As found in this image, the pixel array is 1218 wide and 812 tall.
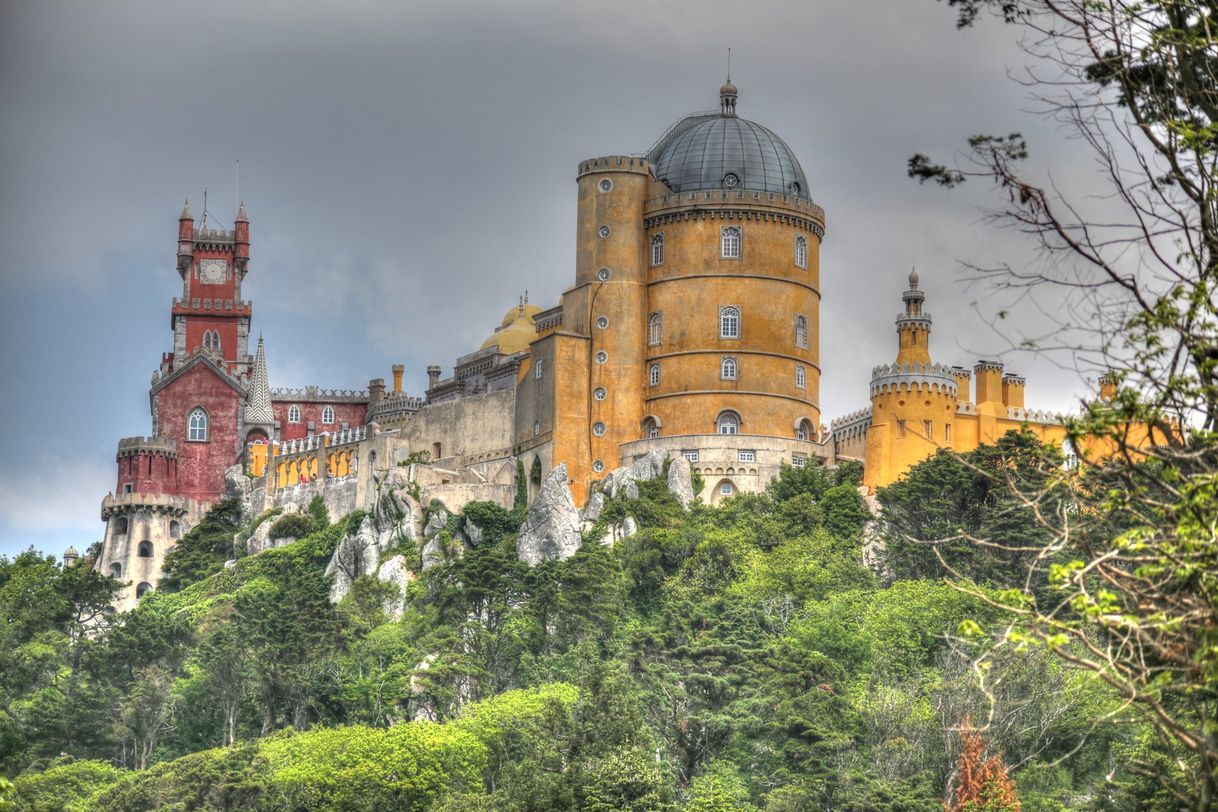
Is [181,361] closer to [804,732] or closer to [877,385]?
[877,385]

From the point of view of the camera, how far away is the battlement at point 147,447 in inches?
3681

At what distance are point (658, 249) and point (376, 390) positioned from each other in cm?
2804

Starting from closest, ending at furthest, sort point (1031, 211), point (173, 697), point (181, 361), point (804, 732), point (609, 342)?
1. point (1031, 211)
2. point (804, 732)
3. point (173, 697)
4. point (609, 342)
5. point (181, 361)

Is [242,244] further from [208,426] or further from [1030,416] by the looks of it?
[1030,416]

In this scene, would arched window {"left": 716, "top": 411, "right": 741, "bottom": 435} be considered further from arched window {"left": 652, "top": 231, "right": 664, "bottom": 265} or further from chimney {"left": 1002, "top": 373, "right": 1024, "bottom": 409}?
chimney {"left": 1002, "top": 373, "right": 1024, "bottom": 409}

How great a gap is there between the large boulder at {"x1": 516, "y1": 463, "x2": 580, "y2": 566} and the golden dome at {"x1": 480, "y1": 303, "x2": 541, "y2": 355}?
15956 mm

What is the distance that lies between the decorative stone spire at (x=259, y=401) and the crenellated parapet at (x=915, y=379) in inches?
1407

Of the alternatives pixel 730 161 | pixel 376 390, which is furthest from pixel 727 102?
pixel 376 390

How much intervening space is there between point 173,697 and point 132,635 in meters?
4.46

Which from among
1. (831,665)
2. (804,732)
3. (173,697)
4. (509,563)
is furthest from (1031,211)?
(173,697)

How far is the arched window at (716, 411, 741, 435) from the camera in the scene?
74881mm

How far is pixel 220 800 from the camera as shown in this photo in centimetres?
5622

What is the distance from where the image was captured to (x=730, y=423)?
75000 mm

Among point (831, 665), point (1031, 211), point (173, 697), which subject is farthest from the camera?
point (173, 697)
